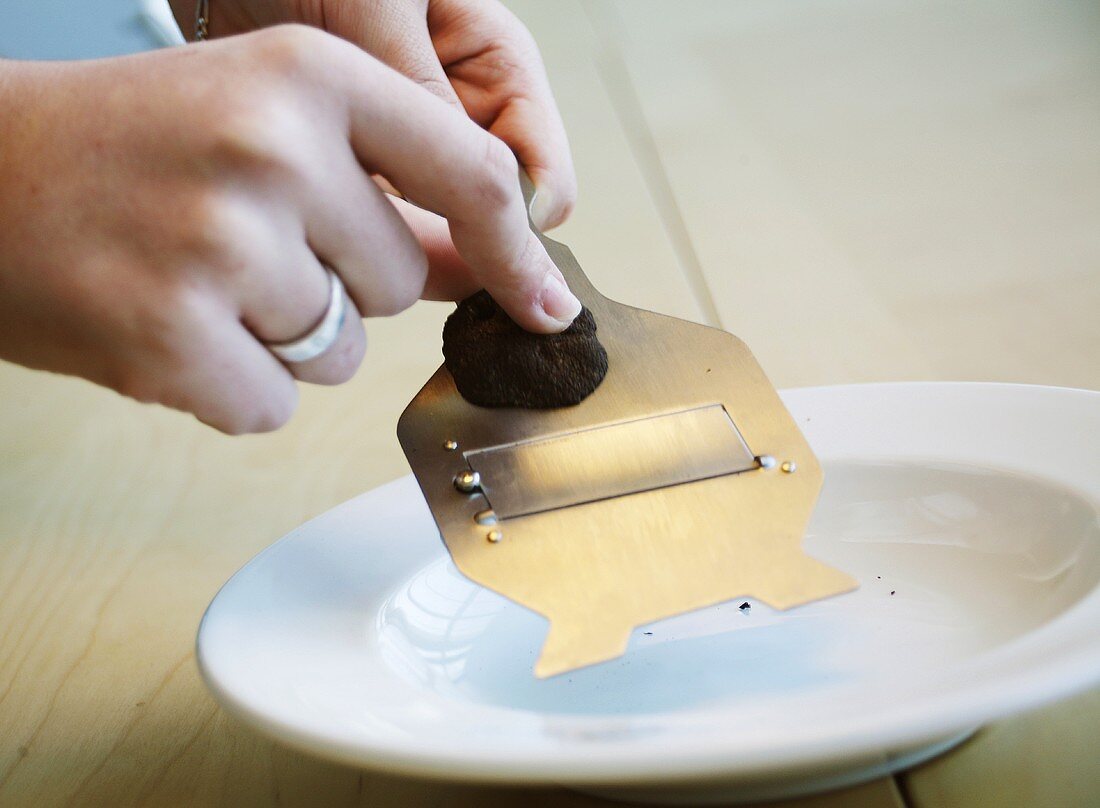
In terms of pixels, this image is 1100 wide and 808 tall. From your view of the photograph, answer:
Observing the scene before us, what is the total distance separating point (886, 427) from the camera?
682mm

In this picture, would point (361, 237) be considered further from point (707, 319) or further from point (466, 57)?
point (707, 319)

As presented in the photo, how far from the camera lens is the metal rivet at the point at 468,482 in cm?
55

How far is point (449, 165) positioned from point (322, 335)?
109 millimetres

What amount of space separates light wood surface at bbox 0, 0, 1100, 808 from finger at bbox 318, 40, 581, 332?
271 millimetres

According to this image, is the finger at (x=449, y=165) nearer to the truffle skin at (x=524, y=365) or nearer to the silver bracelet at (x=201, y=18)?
the truffle skin at (x=524, y=365)

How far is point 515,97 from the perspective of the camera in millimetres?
854

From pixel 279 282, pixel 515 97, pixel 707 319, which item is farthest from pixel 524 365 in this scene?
pixel 707 319

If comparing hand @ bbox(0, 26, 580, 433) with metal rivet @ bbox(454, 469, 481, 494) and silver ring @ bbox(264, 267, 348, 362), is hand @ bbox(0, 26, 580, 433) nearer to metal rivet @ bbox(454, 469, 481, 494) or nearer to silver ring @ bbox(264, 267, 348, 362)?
silver ring @ bbox(264, 267, 348, 362)

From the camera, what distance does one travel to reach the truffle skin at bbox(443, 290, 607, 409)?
60cm

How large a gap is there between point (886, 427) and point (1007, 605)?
17cm

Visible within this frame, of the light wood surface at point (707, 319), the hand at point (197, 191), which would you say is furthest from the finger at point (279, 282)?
the light wood surface at point (707, 319)

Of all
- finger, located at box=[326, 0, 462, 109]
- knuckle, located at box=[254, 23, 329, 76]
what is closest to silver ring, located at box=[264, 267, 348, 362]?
knuckle, located at box=[254, 23, 329, 76]

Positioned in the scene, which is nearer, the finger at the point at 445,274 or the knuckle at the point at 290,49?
the knuckle at the point at 290,49

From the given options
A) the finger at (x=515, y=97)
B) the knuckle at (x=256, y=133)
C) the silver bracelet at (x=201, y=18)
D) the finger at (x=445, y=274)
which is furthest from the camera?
the silver bracelet at (x=201, y=18)
